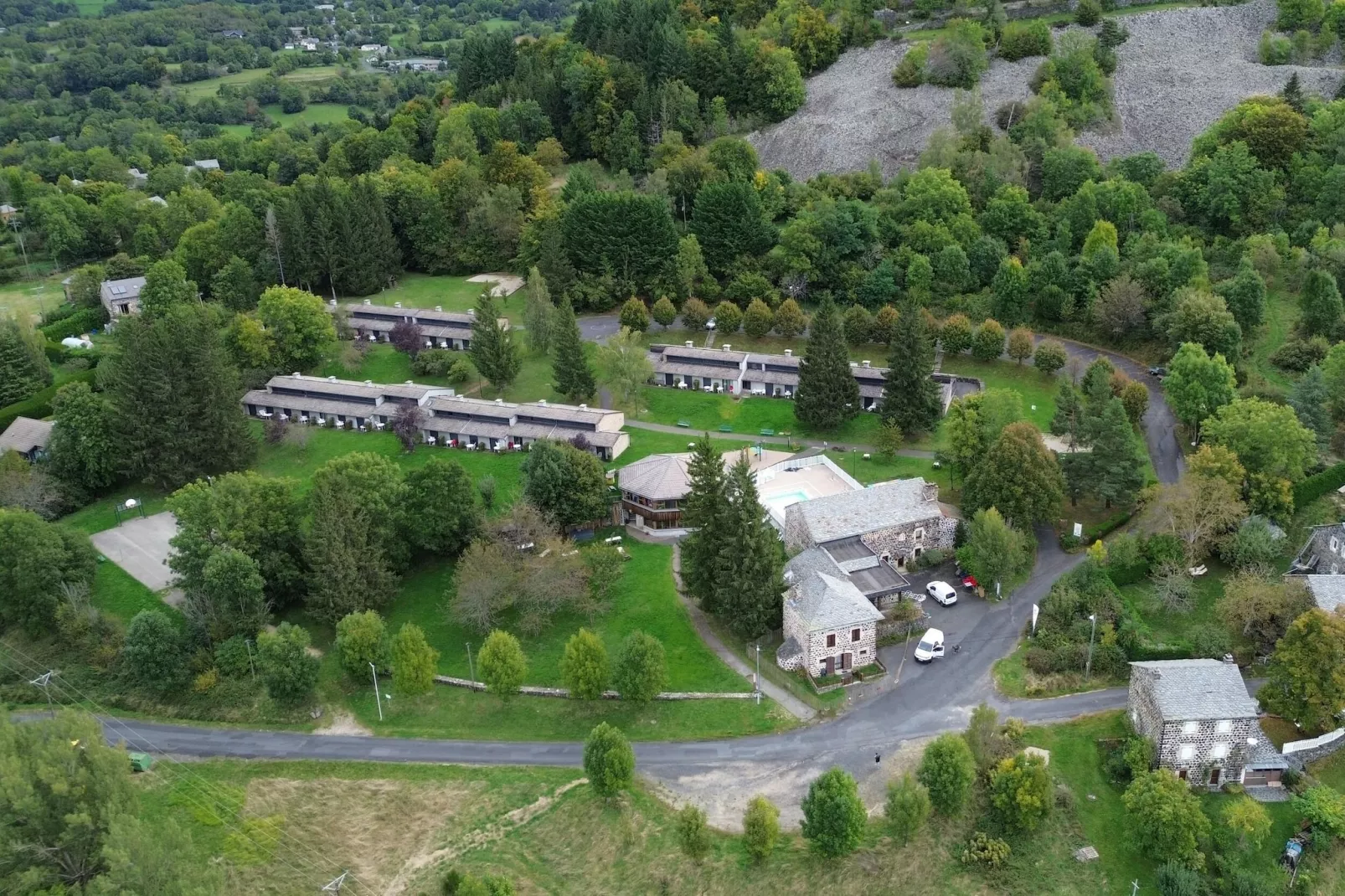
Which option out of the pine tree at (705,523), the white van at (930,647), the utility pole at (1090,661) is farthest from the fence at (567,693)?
the utility pole at (1090,661)

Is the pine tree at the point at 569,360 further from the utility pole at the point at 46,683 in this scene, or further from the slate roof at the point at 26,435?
the utility pole at the point at 46,683

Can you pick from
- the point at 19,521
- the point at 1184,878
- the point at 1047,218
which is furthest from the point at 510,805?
the point at 1047,218

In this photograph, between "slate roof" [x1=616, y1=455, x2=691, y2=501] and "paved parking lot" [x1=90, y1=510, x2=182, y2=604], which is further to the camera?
"slate roof" [x1=616, y1=455, x2=691, y2=501]

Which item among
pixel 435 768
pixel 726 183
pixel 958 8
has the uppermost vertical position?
pixel 958 8

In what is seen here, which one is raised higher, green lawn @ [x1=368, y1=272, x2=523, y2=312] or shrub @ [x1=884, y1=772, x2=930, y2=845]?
shrub @ [x1=884, y1=772, x2=930, y2=845]

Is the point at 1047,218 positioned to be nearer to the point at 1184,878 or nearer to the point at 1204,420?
the point at 1204,420

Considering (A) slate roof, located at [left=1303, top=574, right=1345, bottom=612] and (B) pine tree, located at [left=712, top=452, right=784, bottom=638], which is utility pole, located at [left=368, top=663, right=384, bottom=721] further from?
(A) slate roof, located at [left=1303, top=574, right=1345, bottom=612]

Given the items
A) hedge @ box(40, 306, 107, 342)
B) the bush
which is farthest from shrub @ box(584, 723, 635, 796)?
the bush
